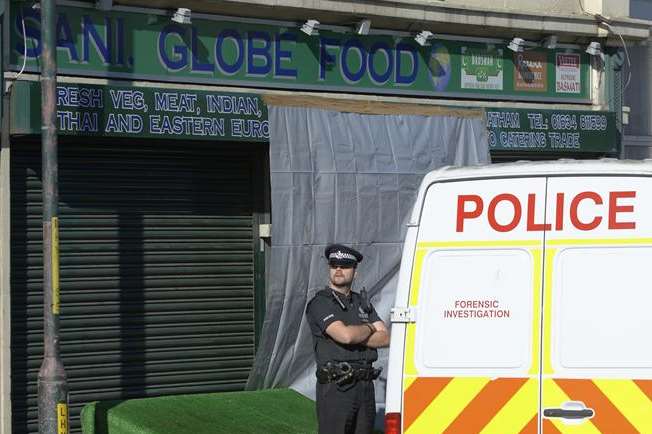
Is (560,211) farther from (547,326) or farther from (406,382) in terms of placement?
(406,382)

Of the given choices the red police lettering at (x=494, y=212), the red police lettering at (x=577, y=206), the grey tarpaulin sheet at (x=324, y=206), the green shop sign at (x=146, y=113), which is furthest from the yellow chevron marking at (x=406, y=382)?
the grey tarpaulin sheet at (x=324, y=206)

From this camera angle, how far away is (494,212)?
743 cm

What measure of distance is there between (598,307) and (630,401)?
488mm

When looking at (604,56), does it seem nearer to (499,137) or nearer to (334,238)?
(499,137)

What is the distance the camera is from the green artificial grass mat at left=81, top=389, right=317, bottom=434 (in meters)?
11.8

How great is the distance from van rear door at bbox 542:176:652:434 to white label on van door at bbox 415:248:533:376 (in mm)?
137

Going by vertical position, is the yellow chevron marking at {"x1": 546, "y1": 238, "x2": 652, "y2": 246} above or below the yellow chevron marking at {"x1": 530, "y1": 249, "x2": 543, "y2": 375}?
above

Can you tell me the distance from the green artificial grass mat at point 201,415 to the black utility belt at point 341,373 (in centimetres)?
273

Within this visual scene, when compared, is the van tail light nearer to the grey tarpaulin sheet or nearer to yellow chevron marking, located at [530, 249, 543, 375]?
yellow chevron marking, located at [530, 249, 543, 375]

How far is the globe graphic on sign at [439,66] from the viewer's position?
1470cm

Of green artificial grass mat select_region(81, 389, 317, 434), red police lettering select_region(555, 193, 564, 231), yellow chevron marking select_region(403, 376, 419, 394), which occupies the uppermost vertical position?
red police lettering select_region(555, 193, 564, 231)

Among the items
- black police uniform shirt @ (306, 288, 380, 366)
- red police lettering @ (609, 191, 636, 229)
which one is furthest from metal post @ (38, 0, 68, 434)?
red police lettering @ (609, 191, 636, 229)

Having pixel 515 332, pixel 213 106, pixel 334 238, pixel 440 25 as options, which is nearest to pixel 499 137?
pixel 440 25

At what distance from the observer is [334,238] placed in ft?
44.5
